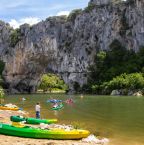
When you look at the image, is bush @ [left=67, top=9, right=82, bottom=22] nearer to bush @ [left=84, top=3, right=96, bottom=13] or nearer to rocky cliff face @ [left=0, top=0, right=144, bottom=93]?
rocky cliff face @ [left=0, top=0, right=144, bottom=93]

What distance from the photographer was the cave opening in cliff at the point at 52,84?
164 metres

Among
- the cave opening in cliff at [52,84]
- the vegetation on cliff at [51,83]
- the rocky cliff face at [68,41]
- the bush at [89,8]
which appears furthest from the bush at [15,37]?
the bush at [89,8]

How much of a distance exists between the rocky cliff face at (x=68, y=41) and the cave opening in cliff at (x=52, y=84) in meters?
2.64

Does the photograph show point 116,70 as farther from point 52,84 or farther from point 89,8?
point 52,84

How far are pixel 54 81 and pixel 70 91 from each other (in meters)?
16.1

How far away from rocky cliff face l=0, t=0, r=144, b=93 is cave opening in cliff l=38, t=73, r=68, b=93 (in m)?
2.64

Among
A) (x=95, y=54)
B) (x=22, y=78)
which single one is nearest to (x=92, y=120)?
(x=95, y=54)

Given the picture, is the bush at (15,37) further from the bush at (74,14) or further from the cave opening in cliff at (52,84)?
the bush at (74,14)

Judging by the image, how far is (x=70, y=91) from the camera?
149 metres

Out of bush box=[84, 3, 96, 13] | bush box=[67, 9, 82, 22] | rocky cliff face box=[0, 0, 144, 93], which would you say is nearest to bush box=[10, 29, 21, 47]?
rocky cliff face box=[0, 0, 144, 93]

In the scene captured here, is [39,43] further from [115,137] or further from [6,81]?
[115,137]

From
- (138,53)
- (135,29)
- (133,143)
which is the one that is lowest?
(133,143)

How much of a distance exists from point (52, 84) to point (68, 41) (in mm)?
18934

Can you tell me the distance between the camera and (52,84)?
536 ft
